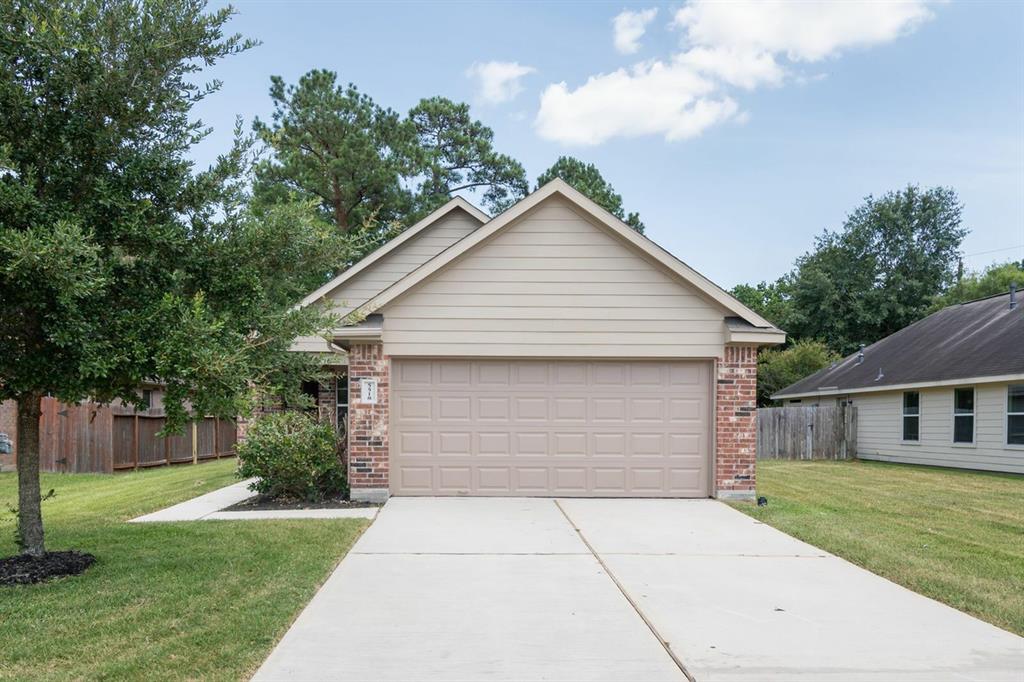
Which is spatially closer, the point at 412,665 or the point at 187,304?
the point at 412,665

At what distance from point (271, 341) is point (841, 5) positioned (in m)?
14.3

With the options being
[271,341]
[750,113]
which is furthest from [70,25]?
[750,113]

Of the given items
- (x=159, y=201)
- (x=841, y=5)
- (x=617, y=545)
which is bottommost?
(x=617, y=545)

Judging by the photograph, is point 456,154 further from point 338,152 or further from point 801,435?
point 801,435

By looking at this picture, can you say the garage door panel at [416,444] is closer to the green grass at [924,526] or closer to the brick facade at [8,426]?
the green grass at [924,526]

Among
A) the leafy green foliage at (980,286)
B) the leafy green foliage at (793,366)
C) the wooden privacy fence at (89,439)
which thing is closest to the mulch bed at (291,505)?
the wooden privacy fence at (89,439)

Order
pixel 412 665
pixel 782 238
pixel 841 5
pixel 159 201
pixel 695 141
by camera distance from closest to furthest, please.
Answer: pixel 412 665, pixel 159 201, pixel 841 5, pixel 695 141, pixel 782 238

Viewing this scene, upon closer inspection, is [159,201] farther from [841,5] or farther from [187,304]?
[841,5]

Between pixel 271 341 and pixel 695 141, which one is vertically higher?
pixel 695 141

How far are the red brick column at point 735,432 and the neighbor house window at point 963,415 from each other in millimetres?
10658

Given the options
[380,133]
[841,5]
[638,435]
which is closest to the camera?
[638,435]

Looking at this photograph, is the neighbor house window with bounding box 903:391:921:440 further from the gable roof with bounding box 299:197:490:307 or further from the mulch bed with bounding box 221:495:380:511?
the mulch bed with bounding box 221:495:380:511

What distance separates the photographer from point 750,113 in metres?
23.8

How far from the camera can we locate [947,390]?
19.1 metres
